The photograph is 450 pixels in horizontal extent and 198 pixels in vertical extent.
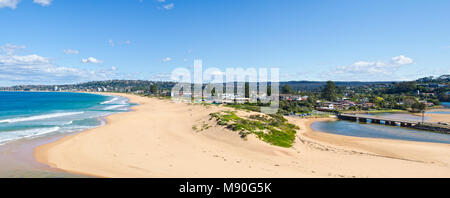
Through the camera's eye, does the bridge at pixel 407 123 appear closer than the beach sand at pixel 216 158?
No

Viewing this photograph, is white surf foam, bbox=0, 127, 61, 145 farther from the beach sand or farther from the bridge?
the bridge

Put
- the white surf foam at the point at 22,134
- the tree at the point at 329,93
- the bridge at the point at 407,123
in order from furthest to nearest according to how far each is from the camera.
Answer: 1. the tree at the point at 329,93
2. the bridge at the point at 407,123
3. the white surf foam at the point at 22,134

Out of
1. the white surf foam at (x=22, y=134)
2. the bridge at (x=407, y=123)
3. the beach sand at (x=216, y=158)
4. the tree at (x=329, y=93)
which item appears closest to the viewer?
the beach sand at (x=216, y=158)

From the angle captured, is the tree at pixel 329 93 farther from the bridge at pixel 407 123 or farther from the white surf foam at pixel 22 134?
the white surf foam at pixel 22 134

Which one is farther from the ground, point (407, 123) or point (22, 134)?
point (22, 134)

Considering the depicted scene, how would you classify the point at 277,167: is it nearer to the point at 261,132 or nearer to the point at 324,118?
the point at 261,132

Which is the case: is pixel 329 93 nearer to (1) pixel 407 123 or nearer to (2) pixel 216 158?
(1) pixel 407 123

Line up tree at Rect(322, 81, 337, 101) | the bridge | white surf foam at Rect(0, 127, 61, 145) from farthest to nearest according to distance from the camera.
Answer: tree at Rect(322, 81, 337, 101) → the bridge → white surf foam at Rect(0, 127, 61, 145)

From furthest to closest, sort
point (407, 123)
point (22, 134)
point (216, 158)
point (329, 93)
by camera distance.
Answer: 1. point (329, 93)
2. point (407, 123)
3. point (22, 134)
4. point (216, 158)

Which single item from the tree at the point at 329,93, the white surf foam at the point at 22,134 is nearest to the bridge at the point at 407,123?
the tree at the point at 329,93

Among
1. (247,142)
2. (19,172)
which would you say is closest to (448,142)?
(247,142)

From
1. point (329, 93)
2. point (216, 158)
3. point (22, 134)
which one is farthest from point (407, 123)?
point (22, 134)

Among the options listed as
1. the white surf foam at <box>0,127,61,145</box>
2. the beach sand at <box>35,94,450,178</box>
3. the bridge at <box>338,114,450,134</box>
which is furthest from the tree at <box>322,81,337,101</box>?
the white surf foam at <box>0,127,61,145</box>
